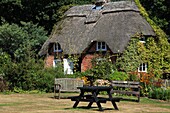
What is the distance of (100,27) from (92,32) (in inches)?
45.1

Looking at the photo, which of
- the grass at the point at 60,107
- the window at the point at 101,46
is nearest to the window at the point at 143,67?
the window at the point at 101,46

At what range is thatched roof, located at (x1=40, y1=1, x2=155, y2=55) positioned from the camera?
150 ft

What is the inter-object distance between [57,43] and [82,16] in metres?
4.68

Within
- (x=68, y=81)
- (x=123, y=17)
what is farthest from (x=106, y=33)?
(x=68, y=81)

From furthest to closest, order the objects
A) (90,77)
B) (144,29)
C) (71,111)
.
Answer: (144,29), (90,77), (71,111)

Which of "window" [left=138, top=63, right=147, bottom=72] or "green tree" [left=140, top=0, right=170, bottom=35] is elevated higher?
"green tree" [left=140, top=0, right=170, bottom=35]

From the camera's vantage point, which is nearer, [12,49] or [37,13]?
[12,49]

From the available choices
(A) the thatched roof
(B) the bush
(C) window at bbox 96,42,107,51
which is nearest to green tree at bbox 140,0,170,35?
(A) the thatched roof

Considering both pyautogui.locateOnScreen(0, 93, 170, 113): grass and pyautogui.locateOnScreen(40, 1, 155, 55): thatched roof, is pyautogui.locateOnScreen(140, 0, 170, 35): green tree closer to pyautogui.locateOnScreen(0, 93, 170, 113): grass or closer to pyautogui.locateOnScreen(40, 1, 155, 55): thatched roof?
pyautogui.locateOnScreen(40, 1, 155, 55): thatched roof

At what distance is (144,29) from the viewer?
46406mm

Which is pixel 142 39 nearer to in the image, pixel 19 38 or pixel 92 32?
pixel 92 32

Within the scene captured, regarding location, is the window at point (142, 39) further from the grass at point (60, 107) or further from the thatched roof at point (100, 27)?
the grass at point (60, 107)

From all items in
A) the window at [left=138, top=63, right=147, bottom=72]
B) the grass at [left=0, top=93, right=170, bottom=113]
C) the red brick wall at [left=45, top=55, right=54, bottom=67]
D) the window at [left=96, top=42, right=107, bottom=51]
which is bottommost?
the grass at [left=0, top=93, right=170, bottom=113]

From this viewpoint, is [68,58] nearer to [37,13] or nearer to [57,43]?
[57,43]
